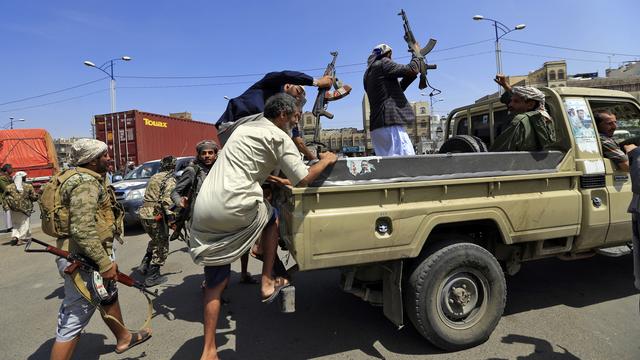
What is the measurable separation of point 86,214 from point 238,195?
→ 3.41 ft

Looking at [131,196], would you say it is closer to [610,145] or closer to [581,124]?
[581,124]

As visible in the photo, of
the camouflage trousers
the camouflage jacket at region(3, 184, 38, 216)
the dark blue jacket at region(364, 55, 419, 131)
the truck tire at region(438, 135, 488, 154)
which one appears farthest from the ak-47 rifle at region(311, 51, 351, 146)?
the camouflage jacket at region(3, 184, 38, 216)

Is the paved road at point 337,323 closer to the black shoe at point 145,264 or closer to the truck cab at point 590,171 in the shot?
the black shoe at point 145,264

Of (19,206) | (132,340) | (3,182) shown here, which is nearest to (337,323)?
(132,340)

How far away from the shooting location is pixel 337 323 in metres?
3.67

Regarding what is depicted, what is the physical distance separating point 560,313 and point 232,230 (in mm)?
3160

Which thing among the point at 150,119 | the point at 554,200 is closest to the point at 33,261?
the point at 554,200

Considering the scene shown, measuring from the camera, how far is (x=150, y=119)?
16.1 m

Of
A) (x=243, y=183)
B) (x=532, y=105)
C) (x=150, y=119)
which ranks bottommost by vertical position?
(x=243, y=183)

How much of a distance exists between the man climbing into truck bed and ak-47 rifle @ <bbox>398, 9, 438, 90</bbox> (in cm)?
87

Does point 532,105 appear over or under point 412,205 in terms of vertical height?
over

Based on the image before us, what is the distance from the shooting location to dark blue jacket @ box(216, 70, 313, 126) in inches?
136

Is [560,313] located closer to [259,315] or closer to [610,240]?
[610,240]

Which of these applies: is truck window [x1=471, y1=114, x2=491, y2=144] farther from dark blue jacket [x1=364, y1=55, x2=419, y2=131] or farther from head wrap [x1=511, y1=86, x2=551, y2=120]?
dark blue jacket [x1=364, y1=55, x2=419, y2=131]
